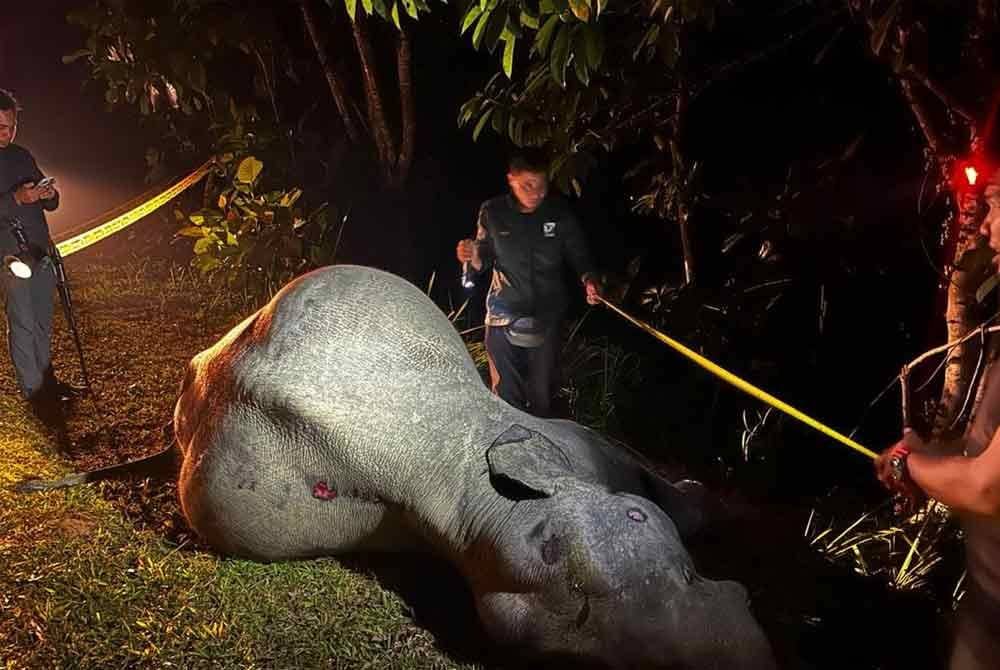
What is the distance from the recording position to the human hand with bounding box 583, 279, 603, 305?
4.29m

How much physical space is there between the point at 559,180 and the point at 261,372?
1.80 metres

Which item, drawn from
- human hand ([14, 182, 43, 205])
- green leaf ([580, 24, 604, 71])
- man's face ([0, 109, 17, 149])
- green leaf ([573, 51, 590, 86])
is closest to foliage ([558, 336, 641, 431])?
green leaf ([573, 51, 590, 86])

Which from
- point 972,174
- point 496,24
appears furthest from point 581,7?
point 972,174

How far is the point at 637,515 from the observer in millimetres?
2887

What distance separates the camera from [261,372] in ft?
11.0

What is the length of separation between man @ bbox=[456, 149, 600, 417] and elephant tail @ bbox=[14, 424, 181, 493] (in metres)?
1.82

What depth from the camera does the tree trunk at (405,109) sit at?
6.47m

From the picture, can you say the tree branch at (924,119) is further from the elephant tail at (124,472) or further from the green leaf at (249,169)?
the green leaf at (249,169)

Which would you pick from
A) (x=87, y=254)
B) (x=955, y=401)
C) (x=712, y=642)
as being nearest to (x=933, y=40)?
(x=955, y=401)

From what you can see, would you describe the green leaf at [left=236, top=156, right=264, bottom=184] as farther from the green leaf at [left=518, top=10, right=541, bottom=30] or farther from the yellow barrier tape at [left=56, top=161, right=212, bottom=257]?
the green leaf at [left=518, top=10, right=541, bottom=30]

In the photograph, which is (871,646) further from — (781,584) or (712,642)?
(712,642)

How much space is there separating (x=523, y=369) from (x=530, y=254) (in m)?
0.71

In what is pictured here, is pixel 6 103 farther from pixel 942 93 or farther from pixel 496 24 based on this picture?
pixel 942 93

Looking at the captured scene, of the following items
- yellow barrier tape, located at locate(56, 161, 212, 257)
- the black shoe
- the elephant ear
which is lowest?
the black shoe
